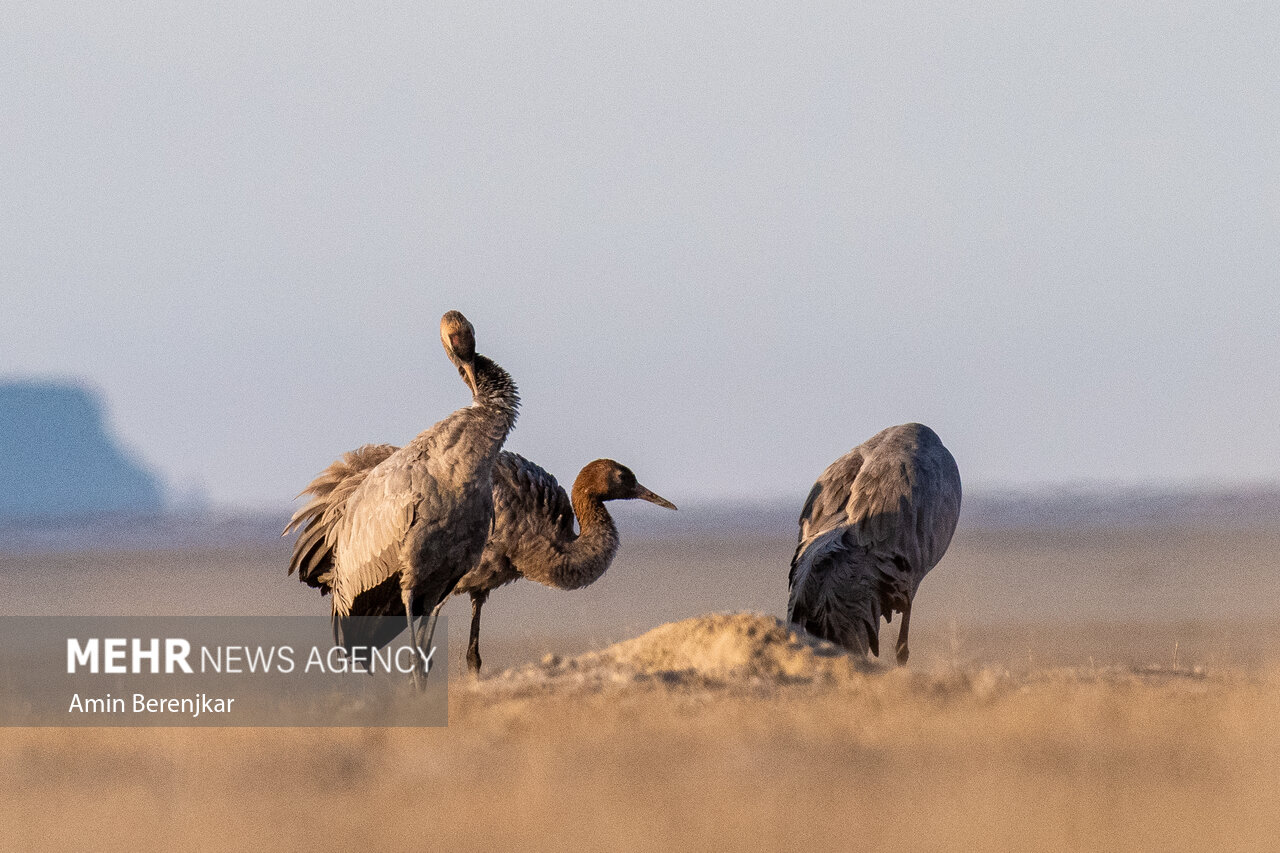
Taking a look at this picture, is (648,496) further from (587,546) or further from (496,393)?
(496,393)

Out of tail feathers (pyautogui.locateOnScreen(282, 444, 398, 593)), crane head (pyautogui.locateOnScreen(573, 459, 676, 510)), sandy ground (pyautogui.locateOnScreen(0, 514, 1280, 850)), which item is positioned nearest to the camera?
sandy ground (pyautogui.locateOnScreen(0, 514, 1280, 850))

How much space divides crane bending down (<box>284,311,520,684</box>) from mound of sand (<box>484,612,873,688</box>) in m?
0.81

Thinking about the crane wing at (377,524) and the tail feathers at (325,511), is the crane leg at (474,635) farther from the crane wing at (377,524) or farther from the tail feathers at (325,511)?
the crane wing at (377,524)

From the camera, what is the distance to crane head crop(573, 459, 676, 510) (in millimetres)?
13500

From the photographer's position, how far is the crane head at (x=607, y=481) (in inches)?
531

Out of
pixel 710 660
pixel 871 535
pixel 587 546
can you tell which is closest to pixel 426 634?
pixel 710 660

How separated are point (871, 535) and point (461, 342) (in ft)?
10.8

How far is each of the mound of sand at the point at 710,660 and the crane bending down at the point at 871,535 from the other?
1.69 feet

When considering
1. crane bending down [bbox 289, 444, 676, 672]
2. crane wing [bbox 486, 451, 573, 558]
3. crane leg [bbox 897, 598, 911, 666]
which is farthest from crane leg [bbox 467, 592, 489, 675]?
crane leg [bbox 897, 598, 911, 666]

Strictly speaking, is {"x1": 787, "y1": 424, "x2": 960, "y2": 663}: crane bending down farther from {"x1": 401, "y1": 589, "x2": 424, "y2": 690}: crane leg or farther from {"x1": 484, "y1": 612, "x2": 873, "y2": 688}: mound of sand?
{"x1": 401, "y1": 589, "x2": 424, "y2": 690}: crane leg

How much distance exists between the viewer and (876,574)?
11883mm

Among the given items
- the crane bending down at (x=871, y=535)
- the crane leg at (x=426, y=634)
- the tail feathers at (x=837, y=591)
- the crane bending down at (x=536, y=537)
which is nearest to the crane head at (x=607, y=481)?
the crane bending down at (x=536, y=537)

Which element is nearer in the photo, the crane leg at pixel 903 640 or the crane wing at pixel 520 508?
the crane leg at pixel 903 640

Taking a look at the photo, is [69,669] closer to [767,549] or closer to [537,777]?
[537,777]
